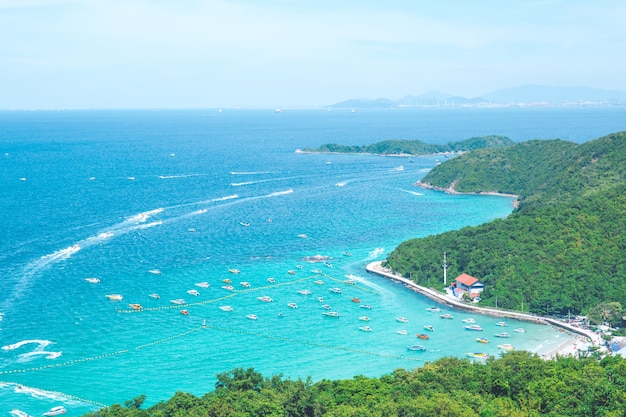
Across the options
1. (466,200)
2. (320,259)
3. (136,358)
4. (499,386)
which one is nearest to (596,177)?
(466,200)

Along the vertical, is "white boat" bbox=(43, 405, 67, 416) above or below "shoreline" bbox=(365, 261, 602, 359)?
below

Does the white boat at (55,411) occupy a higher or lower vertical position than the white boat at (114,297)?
lower

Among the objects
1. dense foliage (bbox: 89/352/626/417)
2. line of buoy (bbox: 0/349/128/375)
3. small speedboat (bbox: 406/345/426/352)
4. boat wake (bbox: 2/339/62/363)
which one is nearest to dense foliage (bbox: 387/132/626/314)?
small speedboat (bbox: 406/345/426/352)

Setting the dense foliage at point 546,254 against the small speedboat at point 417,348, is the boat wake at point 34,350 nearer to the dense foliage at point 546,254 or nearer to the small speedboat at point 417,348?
the small speedboat at point 417,348

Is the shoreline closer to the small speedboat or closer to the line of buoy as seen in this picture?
the small speedboat

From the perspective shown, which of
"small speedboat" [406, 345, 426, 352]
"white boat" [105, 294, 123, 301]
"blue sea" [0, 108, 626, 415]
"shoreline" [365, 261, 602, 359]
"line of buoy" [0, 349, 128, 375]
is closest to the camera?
"line of buoy" [0, 349, 128, 375]

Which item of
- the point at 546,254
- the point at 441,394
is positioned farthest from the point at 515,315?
the point at 441,394

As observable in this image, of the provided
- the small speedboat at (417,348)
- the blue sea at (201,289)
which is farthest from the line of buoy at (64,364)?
the small speedboat at (417,348)
